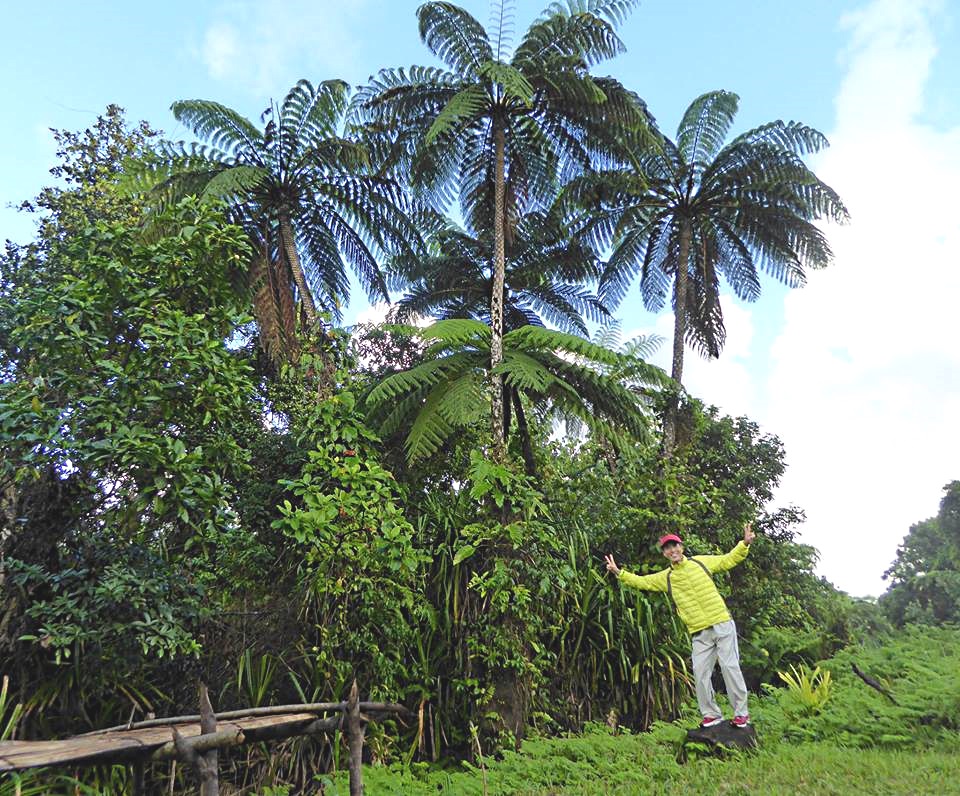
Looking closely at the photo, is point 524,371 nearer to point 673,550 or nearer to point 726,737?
point 673,550

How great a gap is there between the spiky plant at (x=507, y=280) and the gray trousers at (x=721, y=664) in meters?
9.89

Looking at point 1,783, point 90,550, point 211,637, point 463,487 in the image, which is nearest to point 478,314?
point 463,487

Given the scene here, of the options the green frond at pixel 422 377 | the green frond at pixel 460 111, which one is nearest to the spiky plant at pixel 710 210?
the green frond at pixel 460 111

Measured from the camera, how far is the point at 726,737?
7520 millimetres

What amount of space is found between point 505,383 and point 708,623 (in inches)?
193

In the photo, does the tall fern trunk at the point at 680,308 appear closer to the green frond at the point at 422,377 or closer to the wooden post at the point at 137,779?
the green frond at the point at 422,377

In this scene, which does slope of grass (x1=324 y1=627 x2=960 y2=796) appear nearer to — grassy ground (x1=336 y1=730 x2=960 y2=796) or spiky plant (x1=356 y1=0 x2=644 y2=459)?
grassy ground (x1=336 y1=730 x2=960 y2=796)

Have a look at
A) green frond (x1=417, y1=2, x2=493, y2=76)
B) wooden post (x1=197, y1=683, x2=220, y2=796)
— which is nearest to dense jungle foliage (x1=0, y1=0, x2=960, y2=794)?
green frond (x1=417, y1=2, x2=493, y2=76)

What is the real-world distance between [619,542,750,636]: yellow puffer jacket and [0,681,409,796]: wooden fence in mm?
3351

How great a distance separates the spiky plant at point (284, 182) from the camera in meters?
13.0

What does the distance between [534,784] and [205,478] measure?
435 centimetres

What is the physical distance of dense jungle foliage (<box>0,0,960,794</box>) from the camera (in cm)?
736

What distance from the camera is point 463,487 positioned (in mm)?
11633

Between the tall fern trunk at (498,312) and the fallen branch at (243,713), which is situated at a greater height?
the tall fern trunk at (498,312)
